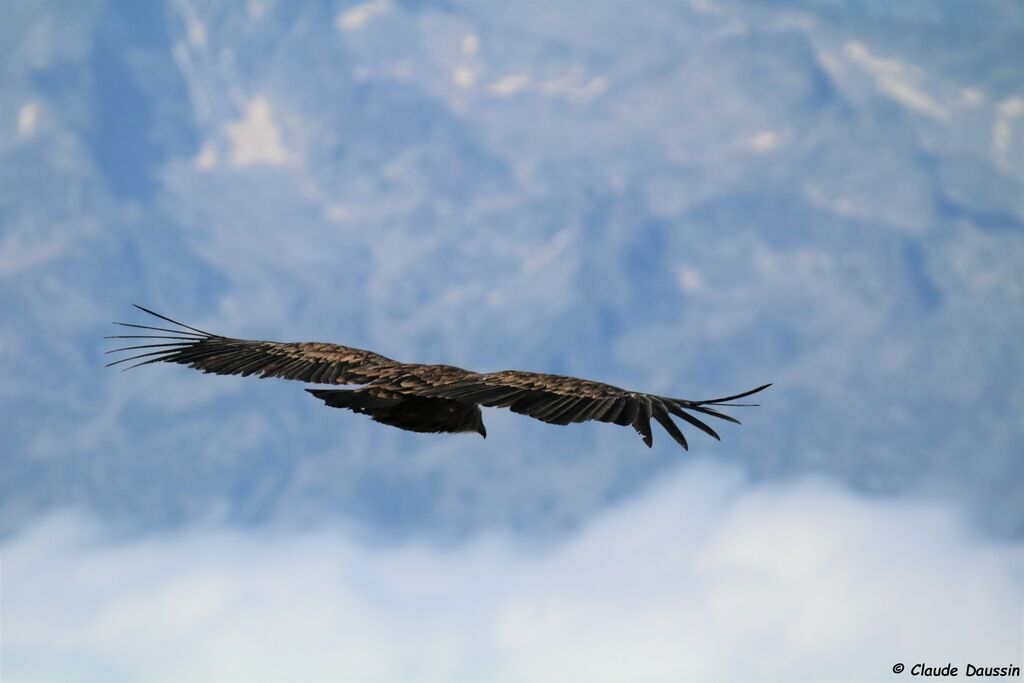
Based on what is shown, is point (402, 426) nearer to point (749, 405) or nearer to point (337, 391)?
point (337, 391)

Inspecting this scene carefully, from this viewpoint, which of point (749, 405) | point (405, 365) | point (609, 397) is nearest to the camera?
point (749, 405)

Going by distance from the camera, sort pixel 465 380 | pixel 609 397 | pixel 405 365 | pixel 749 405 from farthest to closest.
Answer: pixel 405 365
pixel 465 380
pixel 609 397
pixel 749 405

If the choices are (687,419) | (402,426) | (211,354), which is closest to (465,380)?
(402,426)
